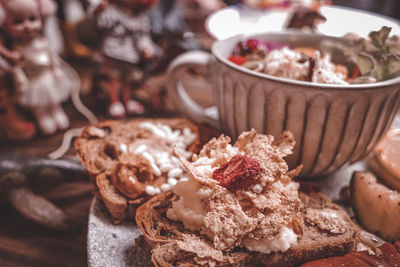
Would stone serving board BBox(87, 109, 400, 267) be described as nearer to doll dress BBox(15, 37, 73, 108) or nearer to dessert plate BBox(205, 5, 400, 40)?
dessert plate BBox(205, 5, 400, 40)

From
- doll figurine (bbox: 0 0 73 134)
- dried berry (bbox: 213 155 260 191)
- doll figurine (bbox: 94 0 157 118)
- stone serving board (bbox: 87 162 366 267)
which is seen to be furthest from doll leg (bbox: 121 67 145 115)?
dried berry (bbox: 213 155 260 191)

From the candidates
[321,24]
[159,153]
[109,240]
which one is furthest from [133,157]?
[321,24]

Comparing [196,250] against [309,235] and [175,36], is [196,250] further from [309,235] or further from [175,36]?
[175,36]

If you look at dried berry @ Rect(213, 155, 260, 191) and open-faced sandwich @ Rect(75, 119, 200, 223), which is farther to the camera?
open-faced sandwich @ Rect(75, 119, 200, 223)

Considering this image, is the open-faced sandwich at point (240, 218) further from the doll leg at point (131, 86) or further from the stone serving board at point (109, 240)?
the doll leg at point (131, 86)

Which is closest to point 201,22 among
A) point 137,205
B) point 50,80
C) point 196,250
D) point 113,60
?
point 113,60

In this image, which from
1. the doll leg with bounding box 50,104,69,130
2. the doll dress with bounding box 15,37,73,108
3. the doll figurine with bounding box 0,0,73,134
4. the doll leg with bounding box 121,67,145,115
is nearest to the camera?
the doll figurine with bounding box 0,0,73,134

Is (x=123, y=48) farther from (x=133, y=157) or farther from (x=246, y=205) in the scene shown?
(x=246, y=205)
